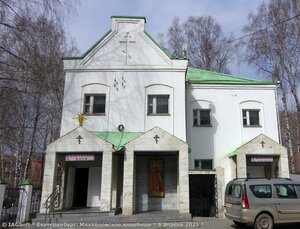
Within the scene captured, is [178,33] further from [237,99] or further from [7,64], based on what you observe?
[7,64]

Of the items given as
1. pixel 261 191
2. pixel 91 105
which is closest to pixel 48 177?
pixel 91 105

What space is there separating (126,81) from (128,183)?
6.38 metres

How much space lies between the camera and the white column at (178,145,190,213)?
15445 mm

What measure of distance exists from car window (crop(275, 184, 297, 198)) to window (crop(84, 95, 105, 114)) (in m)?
10.6

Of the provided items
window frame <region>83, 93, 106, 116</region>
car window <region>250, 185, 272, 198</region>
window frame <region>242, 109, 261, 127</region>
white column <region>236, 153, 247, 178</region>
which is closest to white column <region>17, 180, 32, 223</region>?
window frame <region>83, 93, 106, 116</region>

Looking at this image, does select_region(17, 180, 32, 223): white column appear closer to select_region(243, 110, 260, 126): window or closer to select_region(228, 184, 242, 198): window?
select_region(228, 184, 242, 198): window

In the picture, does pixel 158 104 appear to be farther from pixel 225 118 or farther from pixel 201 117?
pixel 225 118

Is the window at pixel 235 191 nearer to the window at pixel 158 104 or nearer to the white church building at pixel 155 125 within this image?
the white church building at pixel 155 125

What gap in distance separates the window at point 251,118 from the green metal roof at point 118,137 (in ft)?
23.6

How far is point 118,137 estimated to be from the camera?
58.4 feet

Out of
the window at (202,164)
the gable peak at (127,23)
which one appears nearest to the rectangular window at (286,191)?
the window at (202,164)

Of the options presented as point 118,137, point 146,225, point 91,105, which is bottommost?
point 146,225

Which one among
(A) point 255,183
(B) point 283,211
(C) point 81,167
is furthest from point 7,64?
(B) point 283,211

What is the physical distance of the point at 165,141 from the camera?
1634 cm
